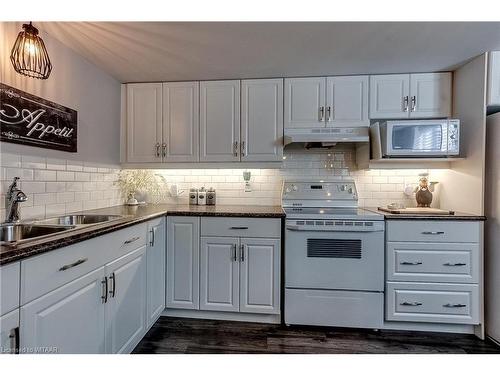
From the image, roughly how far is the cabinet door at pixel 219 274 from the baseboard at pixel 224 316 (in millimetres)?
75

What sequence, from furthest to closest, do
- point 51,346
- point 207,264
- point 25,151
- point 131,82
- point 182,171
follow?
point 182,171 → point 131,82 → point 207,264 → point 25,151 → point 51,346

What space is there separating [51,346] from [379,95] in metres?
2.86

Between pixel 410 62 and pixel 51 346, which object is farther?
pixel 410 62

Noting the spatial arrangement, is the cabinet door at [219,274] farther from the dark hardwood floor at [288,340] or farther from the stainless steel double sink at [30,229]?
the stainless steel double sink at [30,229]

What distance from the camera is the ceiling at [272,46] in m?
1.76

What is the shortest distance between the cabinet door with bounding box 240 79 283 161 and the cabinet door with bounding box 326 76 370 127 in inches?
18.1

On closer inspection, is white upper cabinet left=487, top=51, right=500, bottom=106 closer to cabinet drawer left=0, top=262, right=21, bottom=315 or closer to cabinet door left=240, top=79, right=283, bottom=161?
cabinet door left=240, top=79, right=283, bottom=161

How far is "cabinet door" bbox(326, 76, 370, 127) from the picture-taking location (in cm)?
254

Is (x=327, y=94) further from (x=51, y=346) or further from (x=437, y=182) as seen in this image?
(x=51, y=346)

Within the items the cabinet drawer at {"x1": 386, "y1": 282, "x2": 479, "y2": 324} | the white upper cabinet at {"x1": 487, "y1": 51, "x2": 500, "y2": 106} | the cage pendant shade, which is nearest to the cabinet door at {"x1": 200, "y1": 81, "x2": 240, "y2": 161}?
the cage pendant shade

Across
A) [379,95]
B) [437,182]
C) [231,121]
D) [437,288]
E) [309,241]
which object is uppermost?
[379,95]

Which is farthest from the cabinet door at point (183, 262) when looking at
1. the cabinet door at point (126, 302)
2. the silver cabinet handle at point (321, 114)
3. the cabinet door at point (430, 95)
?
the cabinet door at point (430, 95)

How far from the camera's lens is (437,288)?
2.18 meters
